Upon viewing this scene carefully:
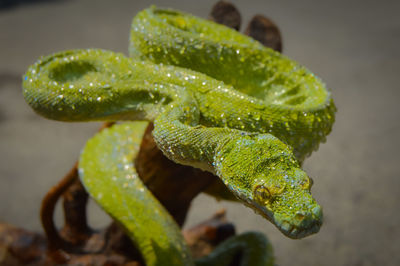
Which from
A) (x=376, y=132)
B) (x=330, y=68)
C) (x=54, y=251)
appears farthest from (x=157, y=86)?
(x=330, y=68)

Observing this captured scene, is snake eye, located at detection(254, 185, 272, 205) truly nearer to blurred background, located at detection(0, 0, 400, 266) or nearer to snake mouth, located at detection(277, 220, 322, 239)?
snake mouth, located at detection(277, 220, 322, 239)

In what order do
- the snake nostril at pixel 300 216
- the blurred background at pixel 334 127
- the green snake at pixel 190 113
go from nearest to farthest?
the snake nostril at pixel 300 216 → the green snake at pixel 190 113 → the blurred background at pixel 334 127

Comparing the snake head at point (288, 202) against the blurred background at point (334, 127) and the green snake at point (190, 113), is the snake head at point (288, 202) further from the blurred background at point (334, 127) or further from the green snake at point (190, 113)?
the blurred background at point (334, 127)

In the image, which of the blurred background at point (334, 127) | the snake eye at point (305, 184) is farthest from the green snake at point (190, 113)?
the blurred background at point (334, 127)

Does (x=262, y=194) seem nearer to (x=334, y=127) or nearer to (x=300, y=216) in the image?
(x=300, y=216)

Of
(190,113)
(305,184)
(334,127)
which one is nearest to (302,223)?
(305,184)

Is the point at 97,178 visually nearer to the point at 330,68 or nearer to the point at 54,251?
the point at 54,251
